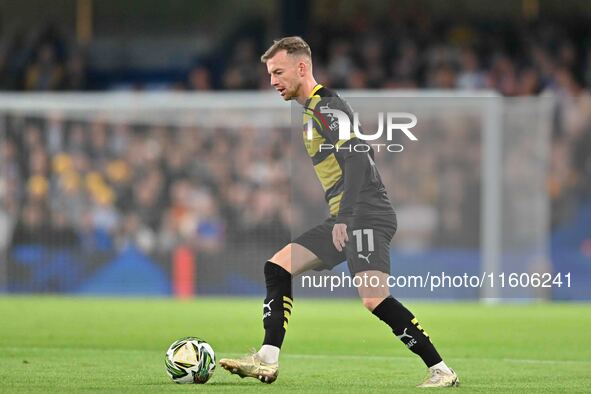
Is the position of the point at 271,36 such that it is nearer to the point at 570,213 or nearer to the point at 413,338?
the point at 570,213

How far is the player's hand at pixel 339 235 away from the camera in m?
8.55

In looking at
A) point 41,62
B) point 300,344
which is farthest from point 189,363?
point 41,62

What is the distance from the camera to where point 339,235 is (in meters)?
8.56

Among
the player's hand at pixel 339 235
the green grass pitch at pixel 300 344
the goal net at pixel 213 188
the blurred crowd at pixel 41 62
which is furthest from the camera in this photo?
the blurred crowd at pixel 41 62

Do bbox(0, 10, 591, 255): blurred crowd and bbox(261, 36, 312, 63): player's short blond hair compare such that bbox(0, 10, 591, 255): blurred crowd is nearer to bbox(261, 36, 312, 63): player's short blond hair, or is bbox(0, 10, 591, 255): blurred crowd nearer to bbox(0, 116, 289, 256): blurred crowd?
bbox(0, 116, 289, 256): blurred crowd

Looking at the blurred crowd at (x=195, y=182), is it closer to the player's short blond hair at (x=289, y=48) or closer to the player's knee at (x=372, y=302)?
the player's short blond hair at (x=289, y=48)

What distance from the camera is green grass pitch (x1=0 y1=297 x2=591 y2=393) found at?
8945mm

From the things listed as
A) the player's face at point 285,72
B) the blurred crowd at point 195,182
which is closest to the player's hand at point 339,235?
the player's face at point 285,72

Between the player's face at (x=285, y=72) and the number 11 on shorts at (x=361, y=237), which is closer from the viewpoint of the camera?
the number 11 on shorts at (x=361, y=237)

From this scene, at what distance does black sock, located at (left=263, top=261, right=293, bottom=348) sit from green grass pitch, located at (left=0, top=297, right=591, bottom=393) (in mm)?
317

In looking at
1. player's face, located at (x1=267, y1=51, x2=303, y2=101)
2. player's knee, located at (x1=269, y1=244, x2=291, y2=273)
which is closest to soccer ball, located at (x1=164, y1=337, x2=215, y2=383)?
player's knee, located at (x1=269, y1=244, x2=291, y2=273)

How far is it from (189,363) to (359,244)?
129 centimetres

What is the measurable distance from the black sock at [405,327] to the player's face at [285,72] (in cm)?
142

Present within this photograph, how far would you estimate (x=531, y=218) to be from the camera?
63.4 ft
